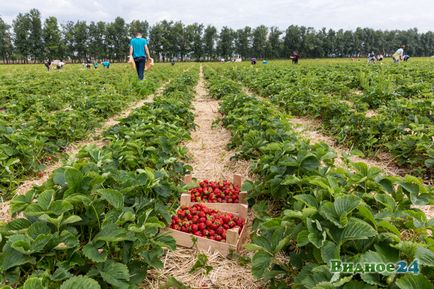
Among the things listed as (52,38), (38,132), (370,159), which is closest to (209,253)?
(370,159)

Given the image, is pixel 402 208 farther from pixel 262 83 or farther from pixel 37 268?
pixel 262 83

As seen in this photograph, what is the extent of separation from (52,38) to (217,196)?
80389 millimetres

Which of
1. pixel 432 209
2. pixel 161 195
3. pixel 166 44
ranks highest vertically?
pixel 166 44

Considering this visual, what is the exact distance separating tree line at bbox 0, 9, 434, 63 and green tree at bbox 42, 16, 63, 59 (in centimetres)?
22

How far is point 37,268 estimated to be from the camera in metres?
1.82

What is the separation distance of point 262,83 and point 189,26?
3372 inches

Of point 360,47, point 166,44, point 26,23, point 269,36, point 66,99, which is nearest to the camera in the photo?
point 66,99

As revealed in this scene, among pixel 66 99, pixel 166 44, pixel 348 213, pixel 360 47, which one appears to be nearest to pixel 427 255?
pixel 348 213

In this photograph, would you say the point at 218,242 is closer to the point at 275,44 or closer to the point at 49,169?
the point at 49,169

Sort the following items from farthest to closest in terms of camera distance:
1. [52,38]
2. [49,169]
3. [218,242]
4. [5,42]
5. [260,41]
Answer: [260,41], [5,42], [52,38], [49,169], [218,242]

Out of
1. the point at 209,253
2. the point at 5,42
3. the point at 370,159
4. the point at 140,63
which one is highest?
the point at 5,42

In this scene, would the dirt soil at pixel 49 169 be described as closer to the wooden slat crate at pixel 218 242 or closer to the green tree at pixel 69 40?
the wooden slat crate at pixel 218 242

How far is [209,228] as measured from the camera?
2707 mm

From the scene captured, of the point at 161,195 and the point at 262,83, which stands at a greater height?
the point at 262,83
